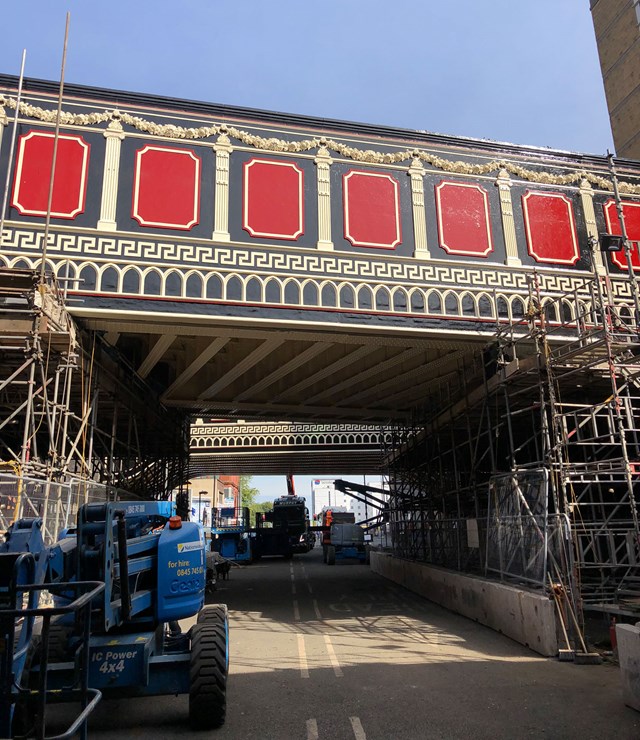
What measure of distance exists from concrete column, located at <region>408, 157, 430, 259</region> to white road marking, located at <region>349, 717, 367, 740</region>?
10.7m

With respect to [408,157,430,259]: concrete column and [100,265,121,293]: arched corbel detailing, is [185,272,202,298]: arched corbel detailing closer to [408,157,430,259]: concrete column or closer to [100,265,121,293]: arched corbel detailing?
[100,265,121,293]: arched corbel detailing

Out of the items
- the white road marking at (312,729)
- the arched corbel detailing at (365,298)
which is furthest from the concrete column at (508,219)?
the white road marking at (312,729)

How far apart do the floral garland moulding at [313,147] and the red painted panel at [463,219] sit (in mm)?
600

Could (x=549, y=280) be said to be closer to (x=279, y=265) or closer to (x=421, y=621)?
(x=279, y=265)

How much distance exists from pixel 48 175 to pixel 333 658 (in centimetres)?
1150

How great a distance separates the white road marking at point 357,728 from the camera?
6.29 meters

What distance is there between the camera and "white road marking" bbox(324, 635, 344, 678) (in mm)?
8977

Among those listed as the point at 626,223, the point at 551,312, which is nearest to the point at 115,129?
the point at 551,312

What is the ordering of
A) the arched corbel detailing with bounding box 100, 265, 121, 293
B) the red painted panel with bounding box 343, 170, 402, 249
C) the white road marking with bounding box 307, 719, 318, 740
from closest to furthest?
the white road marking with bounding box 307, 719, 318, 740 → the arched corbel detailing with bounding box 100, 265, 121, 293 → the red painted panel with bounding box 343, 170, 402, 249

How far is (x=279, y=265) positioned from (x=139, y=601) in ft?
29.4

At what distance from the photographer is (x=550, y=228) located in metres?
16.0

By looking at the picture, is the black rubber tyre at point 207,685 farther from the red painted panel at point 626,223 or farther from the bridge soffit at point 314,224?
the red painted panel at point 626,223

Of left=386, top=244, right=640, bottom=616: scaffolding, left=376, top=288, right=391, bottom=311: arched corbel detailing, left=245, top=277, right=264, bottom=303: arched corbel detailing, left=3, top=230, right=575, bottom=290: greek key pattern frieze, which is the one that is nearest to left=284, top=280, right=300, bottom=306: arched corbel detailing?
left=3, top=230, right=575, bottom=290: greek key pattern frieze

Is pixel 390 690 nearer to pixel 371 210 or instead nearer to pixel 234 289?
pixel 234 289
